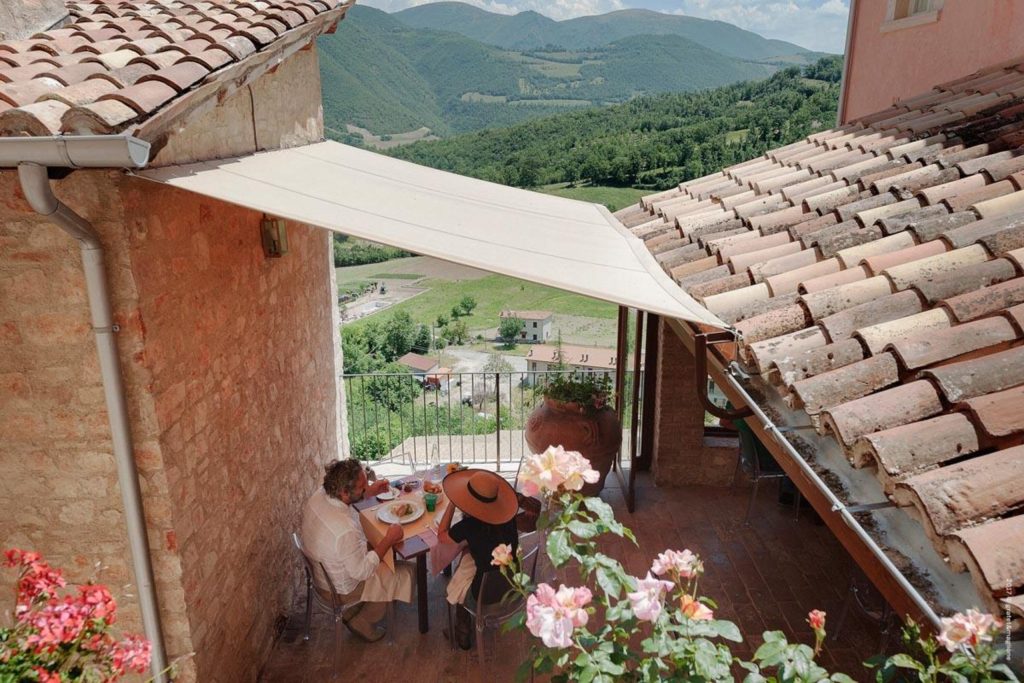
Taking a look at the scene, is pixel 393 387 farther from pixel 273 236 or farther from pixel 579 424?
pixel 273 236

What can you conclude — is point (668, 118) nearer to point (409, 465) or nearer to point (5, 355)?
point (409, 465)

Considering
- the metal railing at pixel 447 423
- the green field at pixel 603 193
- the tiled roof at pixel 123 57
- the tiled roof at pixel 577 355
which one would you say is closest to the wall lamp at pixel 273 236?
the tiled roof at pixel 123 57

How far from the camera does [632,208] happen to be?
7.22m

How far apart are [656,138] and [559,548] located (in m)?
47.1

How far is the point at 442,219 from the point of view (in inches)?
167

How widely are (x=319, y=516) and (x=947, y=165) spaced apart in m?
4.92

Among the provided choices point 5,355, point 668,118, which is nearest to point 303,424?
point 5,355

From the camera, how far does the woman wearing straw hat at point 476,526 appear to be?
4.96m

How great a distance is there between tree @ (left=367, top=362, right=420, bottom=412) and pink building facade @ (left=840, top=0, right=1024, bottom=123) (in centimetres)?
684

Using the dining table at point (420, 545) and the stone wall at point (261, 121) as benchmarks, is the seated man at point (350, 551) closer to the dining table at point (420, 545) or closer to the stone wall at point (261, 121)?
the dining table at point (420, 545)

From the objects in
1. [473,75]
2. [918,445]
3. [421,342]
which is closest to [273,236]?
[918,445]

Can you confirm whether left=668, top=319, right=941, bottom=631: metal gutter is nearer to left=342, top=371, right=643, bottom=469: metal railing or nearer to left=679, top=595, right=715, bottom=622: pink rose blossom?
left=679, top=595, right=715, bottom=622: pink rose blossom

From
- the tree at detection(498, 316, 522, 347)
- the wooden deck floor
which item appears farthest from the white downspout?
the tree at detection(498, 316, 522, 347)

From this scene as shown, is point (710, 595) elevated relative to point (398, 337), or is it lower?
elevated
